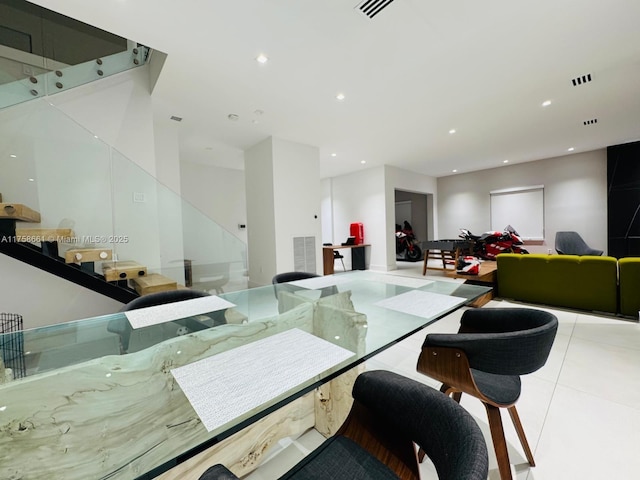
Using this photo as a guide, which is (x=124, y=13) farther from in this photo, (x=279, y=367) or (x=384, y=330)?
(x=384, y=330)

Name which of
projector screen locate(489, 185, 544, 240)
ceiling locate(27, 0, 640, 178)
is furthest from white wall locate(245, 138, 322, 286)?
projector screen locate(489, 185, 544, 240)

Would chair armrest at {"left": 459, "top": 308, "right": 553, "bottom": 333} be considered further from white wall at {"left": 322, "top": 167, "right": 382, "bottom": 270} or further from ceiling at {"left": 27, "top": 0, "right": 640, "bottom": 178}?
white wall at {"left": 322, "top": 167, "right": 382, "bottom": 270}

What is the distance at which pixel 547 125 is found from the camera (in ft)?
15.1

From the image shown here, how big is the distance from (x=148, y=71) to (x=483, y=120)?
5.22 metres

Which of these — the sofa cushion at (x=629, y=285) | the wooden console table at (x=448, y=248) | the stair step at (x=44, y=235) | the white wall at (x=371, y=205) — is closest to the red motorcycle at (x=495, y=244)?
the wooden console table at (x=448, y=248)

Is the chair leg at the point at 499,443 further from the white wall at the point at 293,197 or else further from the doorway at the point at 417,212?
the doorway at the point at 417,212

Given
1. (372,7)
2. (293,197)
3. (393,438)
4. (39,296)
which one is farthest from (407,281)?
(39,296)

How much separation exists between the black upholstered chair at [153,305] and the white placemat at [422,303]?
102 centimetres

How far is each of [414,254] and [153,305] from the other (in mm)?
8379

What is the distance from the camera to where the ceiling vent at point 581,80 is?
10.1 feet

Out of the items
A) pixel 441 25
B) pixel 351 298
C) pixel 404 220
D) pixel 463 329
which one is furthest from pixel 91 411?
pixel 404 220

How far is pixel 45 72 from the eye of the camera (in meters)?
3.05

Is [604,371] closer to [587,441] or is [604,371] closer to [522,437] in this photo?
[587,441]

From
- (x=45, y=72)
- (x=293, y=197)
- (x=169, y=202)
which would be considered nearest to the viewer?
(x=45, y=72)
